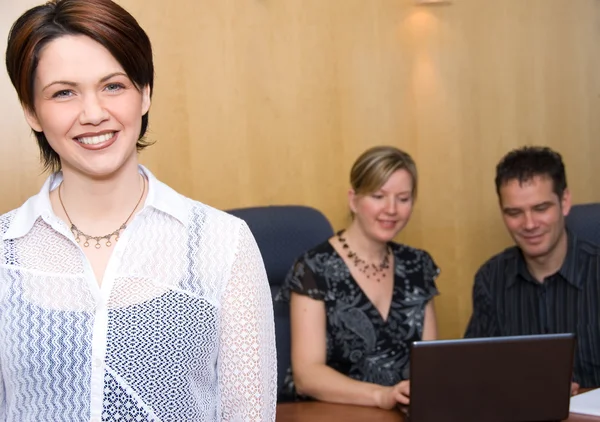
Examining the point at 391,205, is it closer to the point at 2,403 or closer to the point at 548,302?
the point at 548,302

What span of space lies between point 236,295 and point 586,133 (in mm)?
2915

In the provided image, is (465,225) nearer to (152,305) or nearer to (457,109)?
(457,109)

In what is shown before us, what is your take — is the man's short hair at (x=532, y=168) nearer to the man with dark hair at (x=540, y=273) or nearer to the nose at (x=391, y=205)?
the man with dark hair at (x=540, y=273)

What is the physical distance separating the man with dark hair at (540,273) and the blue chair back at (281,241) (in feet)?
2.11

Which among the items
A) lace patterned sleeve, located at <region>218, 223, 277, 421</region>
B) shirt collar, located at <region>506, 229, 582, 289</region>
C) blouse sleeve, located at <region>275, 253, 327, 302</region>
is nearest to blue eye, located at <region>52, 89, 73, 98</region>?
lace patterned sleeve, located at <region>218, 223, 277, 421</region>

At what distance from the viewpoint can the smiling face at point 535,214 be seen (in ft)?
9.80

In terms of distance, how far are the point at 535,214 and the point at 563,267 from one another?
20 centimetres

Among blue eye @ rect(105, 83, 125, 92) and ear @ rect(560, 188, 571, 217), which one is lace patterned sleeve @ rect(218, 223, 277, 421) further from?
ear @ rect(560, 188, 571, 217)

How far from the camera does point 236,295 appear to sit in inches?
63.7

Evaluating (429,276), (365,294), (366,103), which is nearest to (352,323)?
(365,294)

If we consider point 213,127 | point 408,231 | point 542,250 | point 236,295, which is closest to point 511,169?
point 542,250

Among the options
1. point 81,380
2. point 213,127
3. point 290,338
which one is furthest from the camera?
point 213,127

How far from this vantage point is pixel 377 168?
119 inches

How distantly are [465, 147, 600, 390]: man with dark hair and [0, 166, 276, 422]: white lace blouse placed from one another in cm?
157
